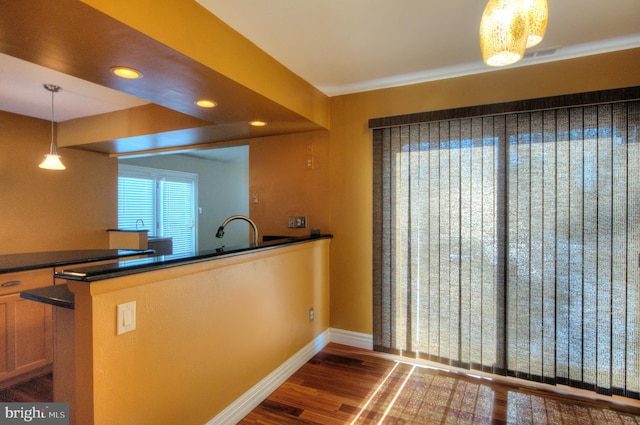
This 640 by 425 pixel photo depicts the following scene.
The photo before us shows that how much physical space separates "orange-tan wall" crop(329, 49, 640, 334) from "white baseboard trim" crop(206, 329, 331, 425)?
43 cm

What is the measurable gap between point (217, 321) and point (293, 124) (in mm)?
1875

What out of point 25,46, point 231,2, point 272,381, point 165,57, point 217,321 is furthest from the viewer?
point 272,381

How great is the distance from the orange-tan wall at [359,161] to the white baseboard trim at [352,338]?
0.05 meters

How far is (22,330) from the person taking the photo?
2.59m

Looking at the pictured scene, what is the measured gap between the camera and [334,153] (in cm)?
328

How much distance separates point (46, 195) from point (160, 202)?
7.83 ft

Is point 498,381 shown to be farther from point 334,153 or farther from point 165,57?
point 165,57

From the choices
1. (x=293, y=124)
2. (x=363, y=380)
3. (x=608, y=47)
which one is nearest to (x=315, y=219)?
(x=293, y=124)

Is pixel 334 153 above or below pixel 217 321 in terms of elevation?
above

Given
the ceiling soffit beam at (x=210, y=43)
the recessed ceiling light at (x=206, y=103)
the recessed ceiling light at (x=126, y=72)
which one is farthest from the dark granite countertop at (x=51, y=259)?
the ceiling soffit beam at (x=210, y=43)

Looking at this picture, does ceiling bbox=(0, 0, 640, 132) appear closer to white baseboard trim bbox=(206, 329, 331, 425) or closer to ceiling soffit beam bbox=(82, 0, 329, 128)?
ceiling soffit beam bbox=(82, 0, 329, 128)

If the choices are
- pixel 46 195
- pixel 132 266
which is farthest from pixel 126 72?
pixel 46 195

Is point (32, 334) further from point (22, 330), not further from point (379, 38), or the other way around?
point (379, 38)

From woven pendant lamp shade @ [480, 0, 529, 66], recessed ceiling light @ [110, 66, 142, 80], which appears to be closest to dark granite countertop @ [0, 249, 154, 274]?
recessed ceiling light @ [110, 66, 142, 80]
